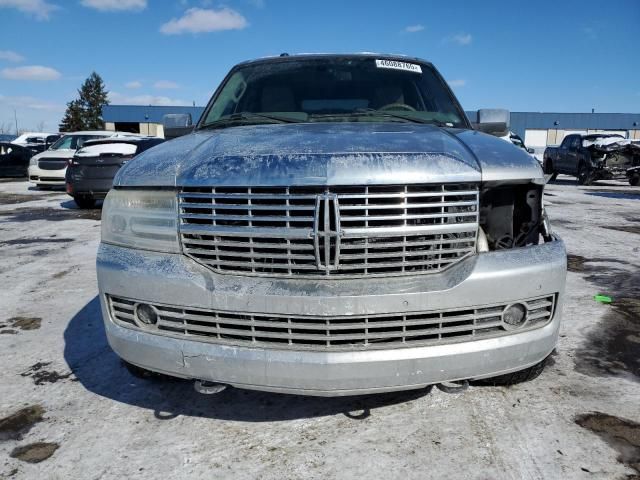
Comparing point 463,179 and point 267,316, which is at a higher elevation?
point 463,179

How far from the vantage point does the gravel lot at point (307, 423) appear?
6.61 feet

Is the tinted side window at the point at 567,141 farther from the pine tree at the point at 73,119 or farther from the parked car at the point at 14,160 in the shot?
the pine tree at the point at 73,119

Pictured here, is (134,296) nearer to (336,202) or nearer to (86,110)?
(336,202)

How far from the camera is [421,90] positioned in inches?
141

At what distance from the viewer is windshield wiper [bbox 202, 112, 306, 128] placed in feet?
9.94

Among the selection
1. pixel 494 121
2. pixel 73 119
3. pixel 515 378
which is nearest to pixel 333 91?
pixel 494 121

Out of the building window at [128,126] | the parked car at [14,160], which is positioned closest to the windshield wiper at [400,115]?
the parked car at [14,160]

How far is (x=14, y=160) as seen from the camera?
18375 millimetres

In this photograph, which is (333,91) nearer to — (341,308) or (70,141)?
(341,308)

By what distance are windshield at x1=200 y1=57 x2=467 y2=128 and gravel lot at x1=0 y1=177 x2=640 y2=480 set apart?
1697mm

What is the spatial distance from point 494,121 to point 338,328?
2469 millimetres

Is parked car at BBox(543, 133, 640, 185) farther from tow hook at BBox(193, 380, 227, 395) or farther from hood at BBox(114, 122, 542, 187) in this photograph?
tow hook at BBox(193, 380, 227, 395)

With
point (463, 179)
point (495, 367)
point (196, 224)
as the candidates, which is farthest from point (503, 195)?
point (196, 224)

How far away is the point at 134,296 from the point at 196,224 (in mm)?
409
